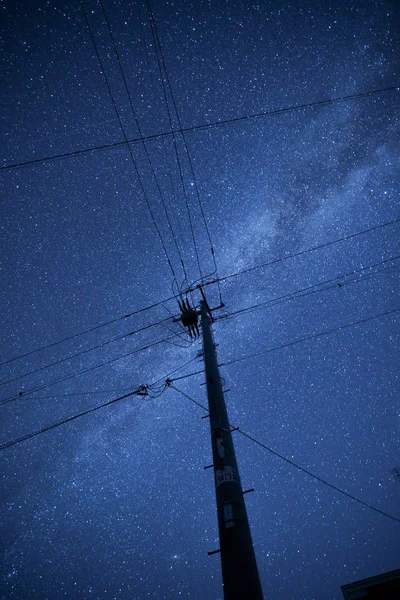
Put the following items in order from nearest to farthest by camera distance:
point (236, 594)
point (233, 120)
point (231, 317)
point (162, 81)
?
1. point (236, 594)
2. point (162, 81)
3. point (233, 120)
4. point (231, 317)

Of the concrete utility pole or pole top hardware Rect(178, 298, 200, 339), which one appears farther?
pole top hardware Rect(178, 298, 200, 339)

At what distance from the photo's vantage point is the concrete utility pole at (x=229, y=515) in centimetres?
345

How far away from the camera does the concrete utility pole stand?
3.45m

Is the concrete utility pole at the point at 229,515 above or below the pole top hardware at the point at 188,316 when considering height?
below

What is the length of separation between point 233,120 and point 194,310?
5.46 m

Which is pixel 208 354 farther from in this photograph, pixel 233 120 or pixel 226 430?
pixel 233 120

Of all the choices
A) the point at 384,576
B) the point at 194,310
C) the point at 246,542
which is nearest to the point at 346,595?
the point at 384,576

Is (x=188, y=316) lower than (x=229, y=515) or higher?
higher

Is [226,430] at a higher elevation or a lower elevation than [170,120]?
lower

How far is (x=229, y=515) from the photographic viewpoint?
13.5ft

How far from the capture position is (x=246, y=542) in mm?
3885

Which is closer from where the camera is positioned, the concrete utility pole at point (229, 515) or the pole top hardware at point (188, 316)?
the concrete utility pole at point (229, 515)

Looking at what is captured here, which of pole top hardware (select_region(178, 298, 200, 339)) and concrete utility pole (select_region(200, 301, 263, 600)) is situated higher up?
pole top hardware (select_region(178, 298, 200, 339))

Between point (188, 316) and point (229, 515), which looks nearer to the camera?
point (229, 515)
